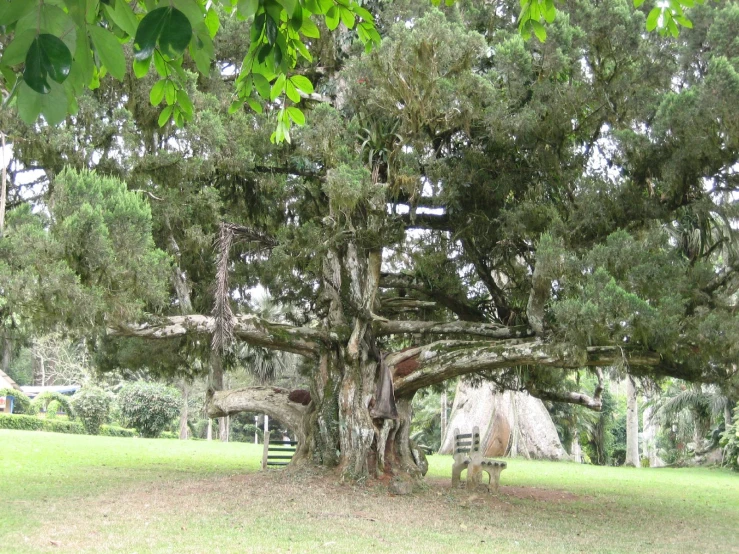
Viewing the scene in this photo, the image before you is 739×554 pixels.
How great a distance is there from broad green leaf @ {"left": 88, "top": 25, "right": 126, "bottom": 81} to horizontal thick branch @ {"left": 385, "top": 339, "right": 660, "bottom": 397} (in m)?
7.76

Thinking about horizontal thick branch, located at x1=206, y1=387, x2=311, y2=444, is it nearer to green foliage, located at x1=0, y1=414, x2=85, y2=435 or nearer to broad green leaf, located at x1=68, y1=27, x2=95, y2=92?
broad green leaf, located at x1=68, y1=27, x2=95, y2=92

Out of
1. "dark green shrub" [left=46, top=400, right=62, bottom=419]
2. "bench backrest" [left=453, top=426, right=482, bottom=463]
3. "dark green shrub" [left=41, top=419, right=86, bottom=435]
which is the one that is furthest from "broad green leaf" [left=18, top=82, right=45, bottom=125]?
"dark green shrub" [left=46, top=400, right=62, bottom=419]

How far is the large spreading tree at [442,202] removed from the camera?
8.55m

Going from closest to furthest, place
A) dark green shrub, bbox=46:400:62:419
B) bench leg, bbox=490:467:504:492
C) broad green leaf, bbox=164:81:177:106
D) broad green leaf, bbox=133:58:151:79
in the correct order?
broad green leaf, bbox=133:58:151:79
broad green leaf, bbox=164:81:177:106
bench leg, bbox=490:467:504:492
dark green shrub, bbox=46:400:62:419

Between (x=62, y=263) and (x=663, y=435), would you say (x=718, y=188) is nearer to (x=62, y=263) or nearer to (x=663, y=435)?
(x=62, y=263)

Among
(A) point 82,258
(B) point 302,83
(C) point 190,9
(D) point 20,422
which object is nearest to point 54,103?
(C) point 190,9

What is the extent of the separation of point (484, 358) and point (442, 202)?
2.47 m

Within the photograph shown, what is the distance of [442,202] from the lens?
10.7 m

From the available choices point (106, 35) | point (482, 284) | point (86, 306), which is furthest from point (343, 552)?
point (482, 284)

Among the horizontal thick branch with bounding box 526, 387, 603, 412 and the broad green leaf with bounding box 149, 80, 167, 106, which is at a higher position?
the broad green leaf with bounding box 149, 80, 167, 106

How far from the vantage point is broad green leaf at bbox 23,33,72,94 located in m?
1.76

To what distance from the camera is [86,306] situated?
25.9 ft

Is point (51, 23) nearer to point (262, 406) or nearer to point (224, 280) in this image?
point (224, 280)

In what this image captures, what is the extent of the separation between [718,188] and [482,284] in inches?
192
